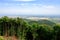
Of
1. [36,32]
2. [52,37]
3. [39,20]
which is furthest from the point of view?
[39,20]

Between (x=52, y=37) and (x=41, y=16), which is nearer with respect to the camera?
(x=52, y=37)

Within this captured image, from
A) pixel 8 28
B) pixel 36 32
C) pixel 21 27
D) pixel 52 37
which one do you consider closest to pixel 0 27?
pixel 8 28

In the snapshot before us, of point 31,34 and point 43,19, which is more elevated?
point 43,19

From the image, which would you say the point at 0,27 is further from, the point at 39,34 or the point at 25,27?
the point at 39,34

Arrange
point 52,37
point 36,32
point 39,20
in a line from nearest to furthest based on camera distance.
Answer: point 52,37 < point 36,32 < point 39,20

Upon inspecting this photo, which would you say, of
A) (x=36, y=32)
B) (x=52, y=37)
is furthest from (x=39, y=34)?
(x=52, y=37)

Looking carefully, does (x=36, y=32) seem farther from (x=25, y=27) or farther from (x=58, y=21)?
(x=58, y=21)
